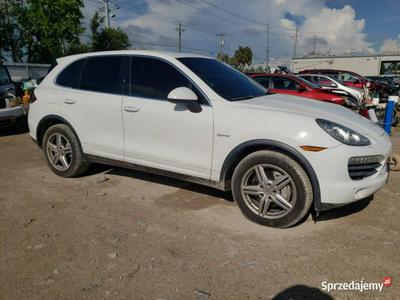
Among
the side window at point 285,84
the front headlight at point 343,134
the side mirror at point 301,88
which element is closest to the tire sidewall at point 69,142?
the front headlight at point 343,134

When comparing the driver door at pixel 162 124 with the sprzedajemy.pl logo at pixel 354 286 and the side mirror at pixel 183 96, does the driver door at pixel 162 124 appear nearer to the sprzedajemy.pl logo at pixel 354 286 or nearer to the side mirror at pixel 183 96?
the side mirror at pixel 183 96

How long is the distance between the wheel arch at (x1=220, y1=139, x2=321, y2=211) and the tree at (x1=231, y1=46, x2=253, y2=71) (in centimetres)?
5765

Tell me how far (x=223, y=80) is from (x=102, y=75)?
162 centimetres

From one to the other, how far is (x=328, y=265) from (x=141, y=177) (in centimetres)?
296

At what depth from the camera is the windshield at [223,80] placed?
3.58 metres

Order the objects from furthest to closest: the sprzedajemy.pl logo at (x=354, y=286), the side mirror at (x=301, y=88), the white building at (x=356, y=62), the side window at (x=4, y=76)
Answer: the white building at (x=356, y=62) → the side window at (x=4, y=76) → the side mirror at (x=301, y=88) → the sprzedajemy.pl logo at (x=354, y=286)

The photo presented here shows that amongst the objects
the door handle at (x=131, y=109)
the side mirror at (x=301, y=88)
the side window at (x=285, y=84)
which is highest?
the side window at (x=285, y=84)

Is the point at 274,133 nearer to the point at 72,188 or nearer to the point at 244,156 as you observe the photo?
the point at 244,156

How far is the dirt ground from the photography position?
2.37m

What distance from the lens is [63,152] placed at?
15.0 feet

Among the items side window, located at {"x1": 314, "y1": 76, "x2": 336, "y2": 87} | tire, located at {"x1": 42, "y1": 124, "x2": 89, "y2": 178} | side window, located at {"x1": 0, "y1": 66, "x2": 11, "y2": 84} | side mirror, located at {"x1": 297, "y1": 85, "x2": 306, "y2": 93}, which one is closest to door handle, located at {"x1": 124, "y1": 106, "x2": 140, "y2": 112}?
tire, located at {"x1": 42, "y1": 124, "x2": 89, "y2": 178}

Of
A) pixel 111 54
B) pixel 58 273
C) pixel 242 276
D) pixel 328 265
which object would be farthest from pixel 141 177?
pixel 328 265

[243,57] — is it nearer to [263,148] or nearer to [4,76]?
[4,76]

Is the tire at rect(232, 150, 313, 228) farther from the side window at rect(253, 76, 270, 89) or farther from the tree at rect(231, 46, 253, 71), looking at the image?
the tree at rect(231, 46, 253, 71)
